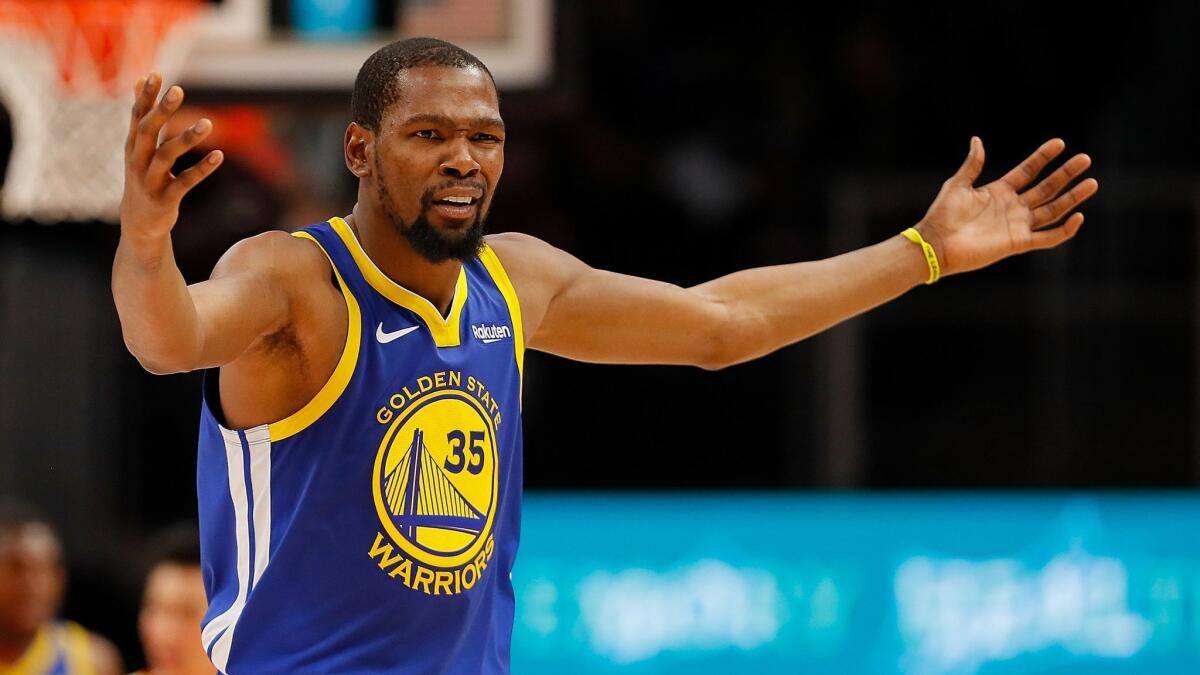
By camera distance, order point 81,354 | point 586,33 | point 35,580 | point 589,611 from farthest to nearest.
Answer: point 586,33 < point 81,354 < point 589,611 < point 35,580

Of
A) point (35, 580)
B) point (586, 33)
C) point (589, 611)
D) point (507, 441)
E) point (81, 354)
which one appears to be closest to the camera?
point (507, 441)

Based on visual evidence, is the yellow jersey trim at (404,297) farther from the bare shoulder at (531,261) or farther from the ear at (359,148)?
the bare shoulder at (531,261)

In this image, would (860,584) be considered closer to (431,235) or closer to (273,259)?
(431,235)

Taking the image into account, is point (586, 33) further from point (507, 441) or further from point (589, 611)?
point (507, 441)

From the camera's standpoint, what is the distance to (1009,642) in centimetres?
748

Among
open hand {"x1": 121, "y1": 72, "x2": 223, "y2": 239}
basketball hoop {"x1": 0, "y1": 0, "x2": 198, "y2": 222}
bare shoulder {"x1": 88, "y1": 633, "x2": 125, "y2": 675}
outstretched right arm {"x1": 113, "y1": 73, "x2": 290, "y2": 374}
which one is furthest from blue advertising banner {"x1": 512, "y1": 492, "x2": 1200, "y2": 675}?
open hand {"x1": 121, "y1": 72, "x2": 223, "y2": 239}

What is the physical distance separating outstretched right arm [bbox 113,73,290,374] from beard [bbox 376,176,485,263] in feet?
1.33

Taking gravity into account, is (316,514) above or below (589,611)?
above

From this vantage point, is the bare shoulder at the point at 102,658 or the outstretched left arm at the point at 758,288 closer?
the outstretched left arm at the point at 758,288

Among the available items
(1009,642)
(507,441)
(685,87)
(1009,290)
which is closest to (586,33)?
(685,87)

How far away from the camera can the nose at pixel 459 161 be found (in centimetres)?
302

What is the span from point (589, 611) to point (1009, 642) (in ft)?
6.24

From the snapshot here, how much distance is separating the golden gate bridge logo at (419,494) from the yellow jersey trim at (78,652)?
16.2 feet

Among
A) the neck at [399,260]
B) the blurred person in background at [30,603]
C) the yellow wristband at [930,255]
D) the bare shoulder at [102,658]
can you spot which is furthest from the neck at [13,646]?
the yellow wristband at [930,255]
